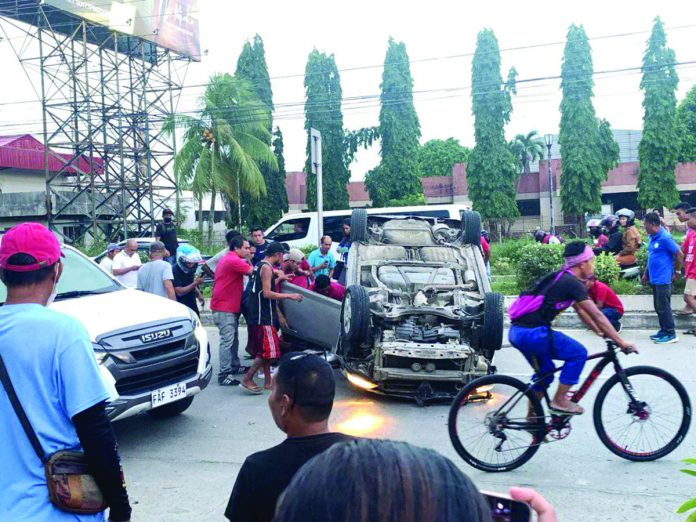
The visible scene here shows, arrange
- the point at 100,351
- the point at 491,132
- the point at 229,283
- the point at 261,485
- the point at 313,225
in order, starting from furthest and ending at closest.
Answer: the point at 491,132
the point at 313,225
the point at 229,283
the point at 100,351
the point at 261,485

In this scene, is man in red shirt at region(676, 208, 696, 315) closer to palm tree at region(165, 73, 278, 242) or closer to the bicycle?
the bicycle

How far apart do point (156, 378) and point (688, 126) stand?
5309cm

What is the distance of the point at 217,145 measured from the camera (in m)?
30.2

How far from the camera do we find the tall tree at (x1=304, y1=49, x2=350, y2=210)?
4466cm

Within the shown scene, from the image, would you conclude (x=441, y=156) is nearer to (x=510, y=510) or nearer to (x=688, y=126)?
(x=688, y=126)

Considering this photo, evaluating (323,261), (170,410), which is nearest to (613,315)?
(170,410)

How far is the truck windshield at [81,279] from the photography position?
650 centimetres

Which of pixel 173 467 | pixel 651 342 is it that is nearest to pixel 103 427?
pixel 173 467

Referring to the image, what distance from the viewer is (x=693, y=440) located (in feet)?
18.9

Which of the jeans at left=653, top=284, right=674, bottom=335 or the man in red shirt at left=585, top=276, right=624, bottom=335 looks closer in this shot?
the man in red shirt at left=585, top=276, right=624, bottom=335

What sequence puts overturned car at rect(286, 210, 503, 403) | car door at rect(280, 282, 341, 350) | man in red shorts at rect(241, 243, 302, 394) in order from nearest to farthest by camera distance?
overturned car at rect(286, 210, 503, 403) < man in red shorts at rect(241, 243, 302, 394) < car door at rect(280, 282, 341, 350)

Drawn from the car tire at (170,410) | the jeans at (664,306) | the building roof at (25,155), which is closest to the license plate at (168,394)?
the car tire at (170,410)

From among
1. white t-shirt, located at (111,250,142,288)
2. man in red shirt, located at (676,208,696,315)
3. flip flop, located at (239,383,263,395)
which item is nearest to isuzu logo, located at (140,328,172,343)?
flip flop, located at (239,383,263,395)

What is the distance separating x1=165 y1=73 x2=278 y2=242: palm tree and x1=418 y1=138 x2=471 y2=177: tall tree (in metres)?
37.1
